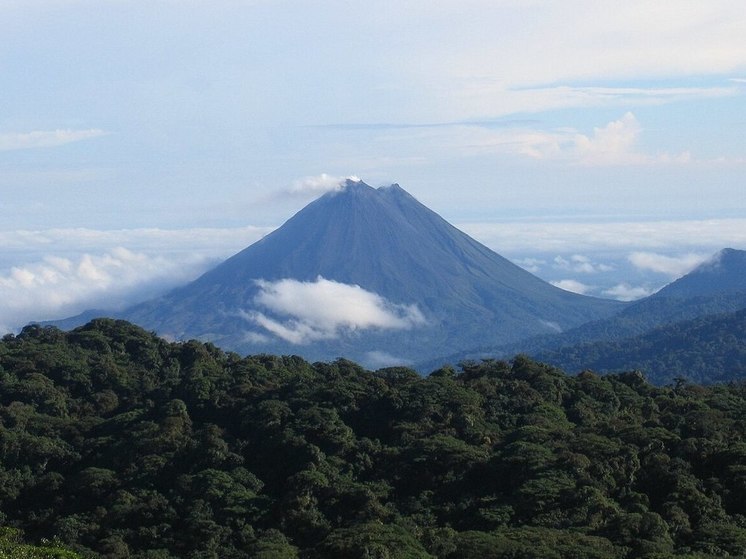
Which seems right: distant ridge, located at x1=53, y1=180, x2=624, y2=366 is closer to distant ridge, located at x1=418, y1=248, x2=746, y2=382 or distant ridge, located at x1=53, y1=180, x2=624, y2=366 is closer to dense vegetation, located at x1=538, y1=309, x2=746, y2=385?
distant ridge, located at x1=418, y1=248, x2=746, y2=382

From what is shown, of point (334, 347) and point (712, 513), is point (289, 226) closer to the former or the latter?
point (334, 347)

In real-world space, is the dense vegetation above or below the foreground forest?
above

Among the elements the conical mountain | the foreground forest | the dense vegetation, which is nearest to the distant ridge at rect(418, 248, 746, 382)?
the dense vegetation

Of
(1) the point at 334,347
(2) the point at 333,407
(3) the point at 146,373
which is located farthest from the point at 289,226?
(2) the point at 333,407

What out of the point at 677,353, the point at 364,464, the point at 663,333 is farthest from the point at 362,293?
the point at 364,464

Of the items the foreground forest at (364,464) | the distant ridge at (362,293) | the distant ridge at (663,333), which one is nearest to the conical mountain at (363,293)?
the distant ridge at (362,293)

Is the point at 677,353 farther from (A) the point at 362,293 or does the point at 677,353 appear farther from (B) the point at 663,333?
(A) the point at 362,293
